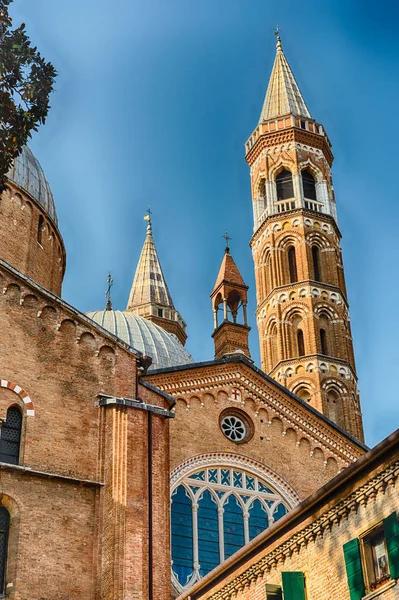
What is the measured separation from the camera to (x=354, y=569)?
15.5 m

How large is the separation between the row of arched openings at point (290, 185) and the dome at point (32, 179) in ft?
68.2

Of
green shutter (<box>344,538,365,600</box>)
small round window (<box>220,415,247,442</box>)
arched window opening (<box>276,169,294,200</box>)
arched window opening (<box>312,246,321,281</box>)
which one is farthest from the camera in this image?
arched window opening (<box>276,169,294,200</box>)

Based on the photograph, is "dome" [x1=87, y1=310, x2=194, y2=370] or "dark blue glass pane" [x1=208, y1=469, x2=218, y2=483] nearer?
"dark blue glass pane" [x1=208, y1=469, x2=218, y2=483]

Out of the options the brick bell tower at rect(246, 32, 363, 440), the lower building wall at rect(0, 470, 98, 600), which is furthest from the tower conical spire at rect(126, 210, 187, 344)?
the lower building wall at rect(0, 470, 98, 600)

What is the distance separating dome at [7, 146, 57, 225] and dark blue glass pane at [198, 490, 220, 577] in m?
11.6

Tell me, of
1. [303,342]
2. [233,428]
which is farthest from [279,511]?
[303,342]

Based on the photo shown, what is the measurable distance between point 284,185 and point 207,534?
99.3 feet

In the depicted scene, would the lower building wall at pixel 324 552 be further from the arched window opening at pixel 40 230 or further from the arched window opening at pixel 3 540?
the arched window opening at pixel 40 230

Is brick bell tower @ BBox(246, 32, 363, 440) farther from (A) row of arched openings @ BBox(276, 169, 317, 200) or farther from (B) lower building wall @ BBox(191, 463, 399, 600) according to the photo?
(B) lower building wall @ BBox(191, 463, 399, 600)

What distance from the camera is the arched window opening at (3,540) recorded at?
62.8 feet

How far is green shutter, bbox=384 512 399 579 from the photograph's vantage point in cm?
1455

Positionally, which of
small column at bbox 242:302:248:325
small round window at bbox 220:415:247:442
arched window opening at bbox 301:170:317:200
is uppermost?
arched window opening at bbox 301:170:317:200

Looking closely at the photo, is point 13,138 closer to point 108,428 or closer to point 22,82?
point 22,82

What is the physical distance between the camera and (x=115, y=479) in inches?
812
